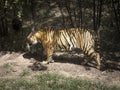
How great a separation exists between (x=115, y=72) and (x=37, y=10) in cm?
512

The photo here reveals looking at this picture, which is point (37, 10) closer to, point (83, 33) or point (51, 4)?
point (51, 4)

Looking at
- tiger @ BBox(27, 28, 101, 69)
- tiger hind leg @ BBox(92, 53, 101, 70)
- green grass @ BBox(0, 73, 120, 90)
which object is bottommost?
green grass @ BBox(0, 73, 120, 90)

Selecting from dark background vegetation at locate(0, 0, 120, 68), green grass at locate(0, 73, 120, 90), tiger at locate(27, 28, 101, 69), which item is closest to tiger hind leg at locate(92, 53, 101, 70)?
tiger at locate(27, 28, 101, 69)

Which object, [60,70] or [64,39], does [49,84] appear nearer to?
[60,70]

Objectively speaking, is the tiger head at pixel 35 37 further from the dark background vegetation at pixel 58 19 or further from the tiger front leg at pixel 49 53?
the dark background vegetation at pixel 58 19

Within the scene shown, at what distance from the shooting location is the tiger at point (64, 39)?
334 inches

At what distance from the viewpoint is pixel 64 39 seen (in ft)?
29.0

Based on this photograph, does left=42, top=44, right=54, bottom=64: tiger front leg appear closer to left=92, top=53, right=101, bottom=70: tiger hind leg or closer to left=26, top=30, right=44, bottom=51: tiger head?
left=26, top=30, right=44, bottom=51: tiger head

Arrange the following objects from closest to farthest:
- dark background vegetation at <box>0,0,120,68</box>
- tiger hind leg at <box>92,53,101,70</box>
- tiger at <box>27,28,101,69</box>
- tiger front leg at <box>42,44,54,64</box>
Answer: tiger hind leg at <box>92,53,101,70</box> < tiger at <box>27,28,101,69</box> < tiger front leg at <box>42,44,54,64</box> < dark background vegetation at <box>0,0,120,68</box>

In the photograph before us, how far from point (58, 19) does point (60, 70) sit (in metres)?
3.76

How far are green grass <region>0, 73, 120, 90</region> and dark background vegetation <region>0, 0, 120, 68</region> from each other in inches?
80.5

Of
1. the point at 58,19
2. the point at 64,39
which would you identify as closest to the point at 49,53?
the point at 64,39

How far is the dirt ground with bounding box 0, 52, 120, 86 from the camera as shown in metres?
7.96

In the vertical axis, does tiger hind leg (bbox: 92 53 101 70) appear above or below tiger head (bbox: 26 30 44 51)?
below
